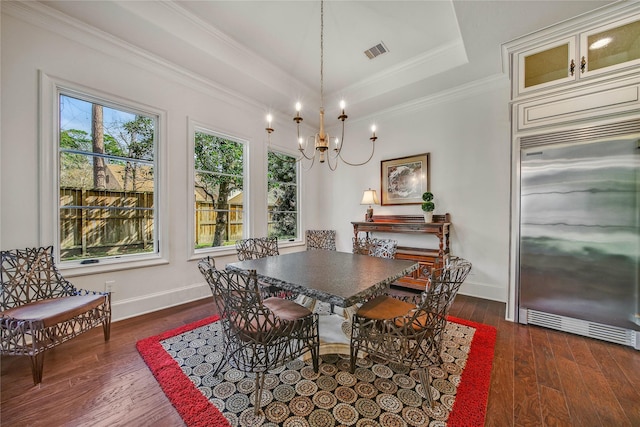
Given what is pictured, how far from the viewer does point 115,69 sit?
2742 millimetres

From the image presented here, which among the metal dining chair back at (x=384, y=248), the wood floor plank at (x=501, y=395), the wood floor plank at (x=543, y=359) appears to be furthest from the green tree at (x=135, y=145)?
the wood floor plank at (x=543, y=359)

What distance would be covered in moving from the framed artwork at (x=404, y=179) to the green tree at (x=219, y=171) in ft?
8.33

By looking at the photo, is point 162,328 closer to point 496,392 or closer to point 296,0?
point 496,392

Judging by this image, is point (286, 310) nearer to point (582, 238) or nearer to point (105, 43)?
point (582, 238)

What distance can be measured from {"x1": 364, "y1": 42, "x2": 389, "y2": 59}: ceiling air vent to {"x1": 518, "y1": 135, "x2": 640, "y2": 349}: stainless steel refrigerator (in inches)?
81.7

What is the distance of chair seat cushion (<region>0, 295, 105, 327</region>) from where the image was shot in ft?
5.88

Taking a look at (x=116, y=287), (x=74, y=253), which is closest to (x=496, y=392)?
(x=116, y=287)

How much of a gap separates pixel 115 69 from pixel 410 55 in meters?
3.62

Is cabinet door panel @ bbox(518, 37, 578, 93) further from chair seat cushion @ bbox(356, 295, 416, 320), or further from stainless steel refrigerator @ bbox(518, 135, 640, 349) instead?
chair seat cushion @ bbox(356, 295, 416, 320)

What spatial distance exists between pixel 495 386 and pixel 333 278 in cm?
132

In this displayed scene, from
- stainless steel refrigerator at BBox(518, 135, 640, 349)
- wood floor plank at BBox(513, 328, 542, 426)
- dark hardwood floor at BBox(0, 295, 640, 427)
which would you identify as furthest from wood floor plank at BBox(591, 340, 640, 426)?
wood floor plank at BBox(513, 328, 542, 426)

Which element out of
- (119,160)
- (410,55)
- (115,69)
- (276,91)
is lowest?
(119,160)

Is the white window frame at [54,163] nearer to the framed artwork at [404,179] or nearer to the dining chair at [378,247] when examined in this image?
the dining chair at [378,247]

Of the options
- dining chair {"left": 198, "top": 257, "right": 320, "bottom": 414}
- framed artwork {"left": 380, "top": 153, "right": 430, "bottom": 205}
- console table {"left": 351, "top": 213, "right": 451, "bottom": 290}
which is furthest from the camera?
framed artwork {"left": 380, "top": 153, "right": 430, "bottom": 205}
